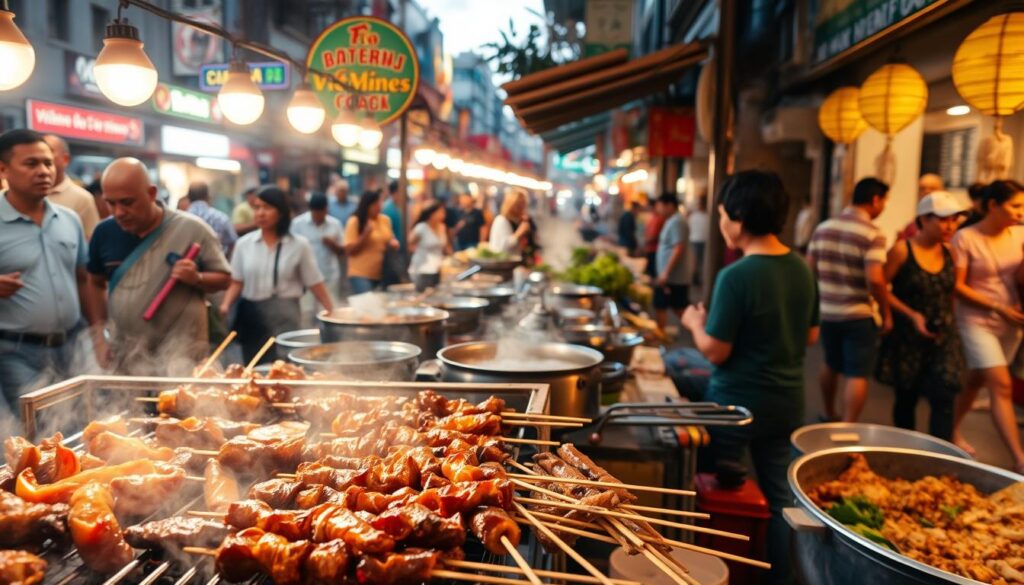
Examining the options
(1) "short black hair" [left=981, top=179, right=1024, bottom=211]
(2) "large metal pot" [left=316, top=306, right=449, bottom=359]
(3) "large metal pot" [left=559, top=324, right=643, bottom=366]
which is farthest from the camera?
(1) "short black hair" [left=981, top=179, right=1024, bottom=211]

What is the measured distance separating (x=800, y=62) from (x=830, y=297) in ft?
13.2

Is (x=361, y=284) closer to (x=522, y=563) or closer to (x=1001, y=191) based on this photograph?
(x=1001, y=191)

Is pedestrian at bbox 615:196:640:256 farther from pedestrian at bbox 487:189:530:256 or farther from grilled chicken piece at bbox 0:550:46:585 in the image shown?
grilled chicken piece at bbox 0:550:46:585

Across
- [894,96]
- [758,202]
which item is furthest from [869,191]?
[758,202]

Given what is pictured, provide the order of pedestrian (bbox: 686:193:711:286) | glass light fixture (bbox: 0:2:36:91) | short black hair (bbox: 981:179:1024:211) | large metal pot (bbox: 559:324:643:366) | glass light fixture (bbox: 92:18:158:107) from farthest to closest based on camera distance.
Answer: pedestrian (bbox: 686:193:711:286) < short black hair (bbox: 981:179:1024:211) < large metal pot (bbox: 559:324:643:366) < glass light fixture (bbox: 92:18:158:107) < glass light fixture (bbox: 0:2:36:91)

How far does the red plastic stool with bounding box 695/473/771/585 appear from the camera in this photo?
3.50 metres

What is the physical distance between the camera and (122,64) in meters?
3.47

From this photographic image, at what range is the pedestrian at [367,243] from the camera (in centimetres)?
921

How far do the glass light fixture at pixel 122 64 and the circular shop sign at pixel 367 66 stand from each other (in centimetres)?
343

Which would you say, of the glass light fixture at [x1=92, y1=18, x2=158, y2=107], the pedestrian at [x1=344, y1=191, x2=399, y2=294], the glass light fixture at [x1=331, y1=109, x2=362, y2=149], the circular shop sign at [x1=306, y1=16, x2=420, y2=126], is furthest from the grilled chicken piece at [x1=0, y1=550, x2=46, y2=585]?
the pedestrian at [x1=344, y1=191, x2=399, y2=294]

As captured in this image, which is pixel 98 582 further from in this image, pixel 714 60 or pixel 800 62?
pixel 800 62

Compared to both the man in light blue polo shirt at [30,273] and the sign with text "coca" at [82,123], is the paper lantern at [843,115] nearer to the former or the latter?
the man in light blue polo shirt at [30,273]

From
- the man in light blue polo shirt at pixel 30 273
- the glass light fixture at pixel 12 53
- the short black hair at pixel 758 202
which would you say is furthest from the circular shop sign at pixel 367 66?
the short black hair at pixel 758 202

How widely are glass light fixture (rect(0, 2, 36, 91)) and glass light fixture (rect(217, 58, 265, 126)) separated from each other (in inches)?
58.5
